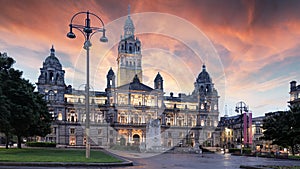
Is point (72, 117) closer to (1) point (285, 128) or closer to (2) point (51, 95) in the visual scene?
(2) point (51, 95)

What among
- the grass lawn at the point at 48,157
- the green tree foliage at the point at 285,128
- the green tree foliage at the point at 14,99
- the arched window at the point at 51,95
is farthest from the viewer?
the arched window at the point at 51,95

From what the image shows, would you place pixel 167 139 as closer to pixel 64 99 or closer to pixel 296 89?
pixel 64 99

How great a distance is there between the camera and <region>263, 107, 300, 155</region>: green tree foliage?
158 feet

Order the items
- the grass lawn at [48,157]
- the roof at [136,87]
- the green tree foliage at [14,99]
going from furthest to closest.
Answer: the roof at [136,87] < the green tree foliage at [14,99] < the grass lawn at [48,157]

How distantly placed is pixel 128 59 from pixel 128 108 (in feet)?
77.7

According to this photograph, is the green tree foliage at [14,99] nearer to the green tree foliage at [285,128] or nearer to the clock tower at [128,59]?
the green tree foliage at [285,128]

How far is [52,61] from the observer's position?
100 metres

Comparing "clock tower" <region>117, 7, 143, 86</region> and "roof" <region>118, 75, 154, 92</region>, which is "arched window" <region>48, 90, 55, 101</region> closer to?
"roof" <region>118, 75, 154, 92</region>

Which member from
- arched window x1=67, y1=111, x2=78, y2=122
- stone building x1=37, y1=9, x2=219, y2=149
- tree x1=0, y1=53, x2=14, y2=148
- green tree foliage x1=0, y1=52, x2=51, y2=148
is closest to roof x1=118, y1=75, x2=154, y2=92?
stone building x1=37, y1=9, x2=219, y2=149

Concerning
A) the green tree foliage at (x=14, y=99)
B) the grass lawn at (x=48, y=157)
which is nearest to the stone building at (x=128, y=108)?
the green tree foliage at (x=14, y=99)

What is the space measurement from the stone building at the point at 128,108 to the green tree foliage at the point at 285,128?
140ft

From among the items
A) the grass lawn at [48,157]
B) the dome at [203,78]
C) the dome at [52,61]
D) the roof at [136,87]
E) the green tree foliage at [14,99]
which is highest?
the dome at [52,61]

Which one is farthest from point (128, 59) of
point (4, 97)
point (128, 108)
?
point (4, 97)

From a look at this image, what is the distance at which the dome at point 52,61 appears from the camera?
9950 cm
